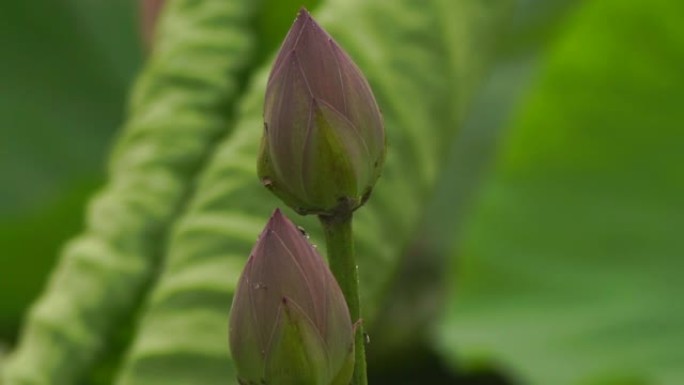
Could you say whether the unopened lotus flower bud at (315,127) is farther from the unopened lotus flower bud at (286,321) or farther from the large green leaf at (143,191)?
the large green leaf at (143,191)

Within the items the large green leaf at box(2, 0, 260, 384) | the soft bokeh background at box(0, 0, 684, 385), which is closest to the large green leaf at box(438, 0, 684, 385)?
the soft bokeh background at box(0, 0, 684, 385)

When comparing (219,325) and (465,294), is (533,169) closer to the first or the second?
(465,294)

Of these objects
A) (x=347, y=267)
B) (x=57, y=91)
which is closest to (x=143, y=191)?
(x=347, y=267)

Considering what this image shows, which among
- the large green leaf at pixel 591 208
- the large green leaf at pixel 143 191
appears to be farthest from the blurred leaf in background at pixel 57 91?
the large green leaf at pixel 143 191

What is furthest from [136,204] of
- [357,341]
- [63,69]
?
[63,69]

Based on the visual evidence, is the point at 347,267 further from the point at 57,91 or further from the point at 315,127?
the point at 57,91
